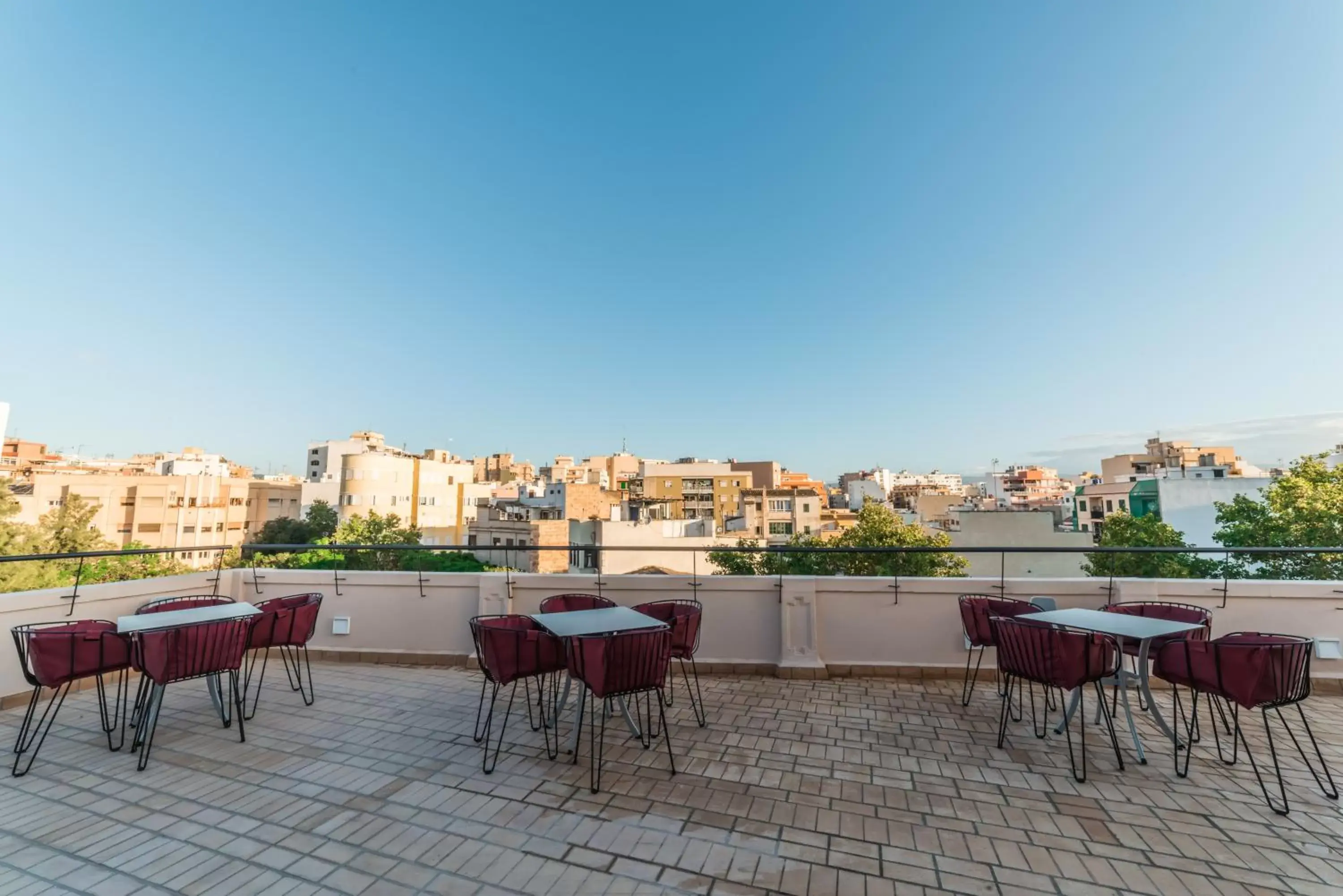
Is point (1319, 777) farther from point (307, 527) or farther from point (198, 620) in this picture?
point (307, 527)

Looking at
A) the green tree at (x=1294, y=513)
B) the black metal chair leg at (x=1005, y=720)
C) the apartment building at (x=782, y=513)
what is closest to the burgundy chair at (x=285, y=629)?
the black metal chair leg at (x=1005, y=720)

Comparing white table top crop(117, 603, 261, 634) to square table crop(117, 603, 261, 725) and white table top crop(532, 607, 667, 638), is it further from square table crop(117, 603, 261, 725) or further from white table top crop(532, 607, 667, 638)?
white table top crop(532, 607, 667, 638)

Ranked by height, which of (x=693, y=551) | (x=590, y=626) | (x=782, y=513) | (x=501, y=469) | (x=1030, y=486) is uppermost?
(x=501, y=469)

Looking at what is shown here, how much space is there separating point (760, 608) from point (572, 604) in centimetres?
167

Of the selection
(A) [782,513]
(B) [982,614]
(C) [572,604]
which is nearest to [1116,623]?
(B) [982,614]

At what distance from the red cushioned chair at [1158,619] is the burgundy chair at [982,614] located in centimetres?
56

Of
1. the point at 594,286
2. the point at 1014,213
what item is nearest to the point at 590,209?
the point at 594,286

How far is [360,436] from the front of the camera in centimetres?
6225

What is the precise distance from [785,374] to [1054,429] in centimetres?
5868

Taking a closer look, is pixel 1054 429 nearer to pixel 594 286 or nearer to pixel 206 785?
pixel 594 286

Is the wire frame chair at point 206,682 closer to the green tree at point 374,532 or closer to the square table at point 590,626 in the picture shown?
the square table at point 590,626

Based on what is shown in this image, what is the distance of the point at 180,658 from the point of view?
3.20m

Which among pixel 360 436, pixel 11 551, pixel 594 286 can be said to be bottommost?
pixel 11 551

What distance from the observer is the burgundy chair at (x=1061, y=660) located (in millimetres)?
3002
